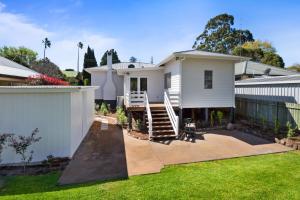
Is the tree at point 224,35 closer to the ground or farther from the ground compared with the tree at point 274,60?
farther from the ground

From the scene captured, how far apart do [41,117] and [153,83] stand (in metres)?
10.0

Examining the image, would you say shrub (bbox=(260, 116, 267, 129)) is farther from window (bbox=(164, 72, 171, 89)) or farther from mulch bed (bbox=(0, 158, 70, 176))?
mulch bed (bbox=(0, 158, 70, 176))

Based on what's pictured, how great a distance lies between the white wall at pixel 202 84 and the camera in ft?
40.0

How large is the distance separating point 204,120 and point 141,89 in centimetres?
534

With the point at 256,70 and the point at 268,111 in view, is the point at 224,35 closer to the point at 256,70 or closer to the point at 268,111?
the point at 256,70

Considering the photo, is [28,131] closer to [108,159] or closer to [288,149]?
[108,159]

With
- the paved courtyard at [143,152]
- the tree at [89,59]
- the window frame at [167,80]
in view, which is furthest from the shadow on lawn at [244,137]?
the tree at [89,59]

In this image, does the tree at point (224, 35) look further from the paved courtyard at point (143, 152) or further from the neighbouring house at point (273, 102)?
the paved courtyard at point (143, 152)

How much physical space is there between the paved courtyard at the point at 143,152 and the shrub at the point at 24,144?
135 centimetres

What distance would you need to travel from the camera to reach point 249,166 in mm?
6320

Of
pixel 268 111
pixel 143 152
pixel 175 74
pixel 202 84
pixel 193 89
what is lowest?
pixel 143 152

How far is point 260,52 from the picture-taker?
37.6 meters

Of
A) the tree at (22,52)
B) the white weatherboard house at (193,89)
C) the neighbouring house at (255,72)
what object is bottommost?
the white weatherboard house at (193,89)

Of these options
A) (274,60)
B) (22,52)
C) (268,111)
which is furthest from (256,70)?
(22,52)
